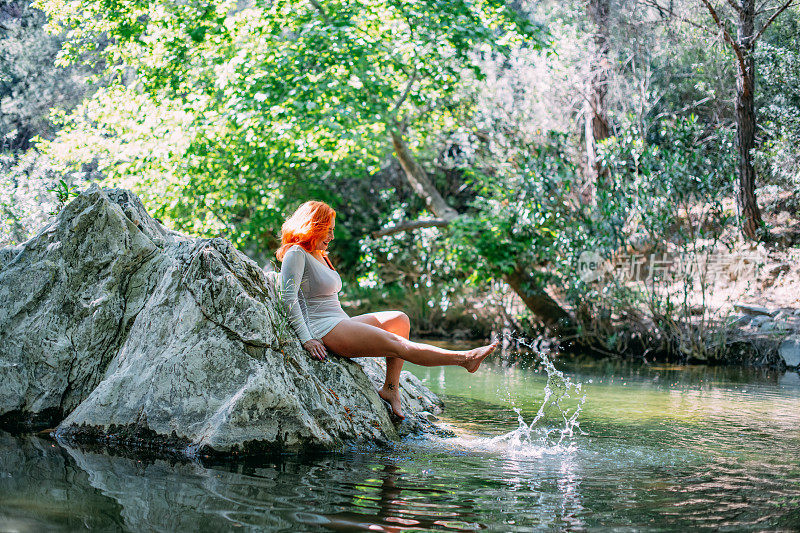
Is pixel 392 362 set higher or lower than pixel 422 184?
lower

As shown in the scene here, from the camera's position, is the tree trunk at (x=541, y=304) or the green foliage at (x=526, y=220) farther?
the tree trunk at (x=541, y=304)

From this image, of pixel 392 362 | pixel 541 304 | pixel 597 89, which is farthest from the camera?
pixel 597 89

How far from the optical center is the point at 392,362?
20.2 ft

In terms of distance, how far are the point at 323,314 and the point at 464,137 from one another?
42.6 feet

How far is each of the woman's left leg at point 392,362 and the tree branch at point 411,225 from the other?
10990 mm

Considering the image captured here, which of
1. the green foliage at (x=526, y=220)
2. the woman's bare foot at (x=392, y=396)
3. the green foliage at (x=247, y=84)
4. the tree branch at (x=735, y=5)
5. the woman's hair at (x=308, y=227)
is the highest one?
the tree branch at (x=735, y=5)

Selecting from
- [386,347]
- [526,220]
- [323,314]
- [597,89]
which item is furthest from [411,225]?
[386,347]

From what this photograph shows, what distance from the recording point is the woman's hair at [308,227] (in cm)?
586

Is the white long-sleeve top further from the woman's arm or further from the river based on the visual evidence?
the river

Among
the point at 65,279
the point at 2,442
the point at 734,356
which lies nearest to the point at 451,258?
the point at 734,356

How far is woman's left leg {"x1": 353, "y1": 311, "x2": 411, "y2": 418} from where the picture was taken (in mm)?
6164

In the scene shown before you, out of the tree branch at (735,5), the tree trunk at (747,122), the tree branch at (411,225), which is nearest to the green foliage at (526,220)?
the tree branch at (411,225)

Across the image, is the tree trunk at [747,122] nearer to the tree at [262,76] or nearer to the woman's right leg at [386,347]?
the tree at [262,76]

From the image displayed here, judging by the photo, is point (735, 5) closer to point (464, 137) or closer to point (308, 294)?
point (464, 137)
